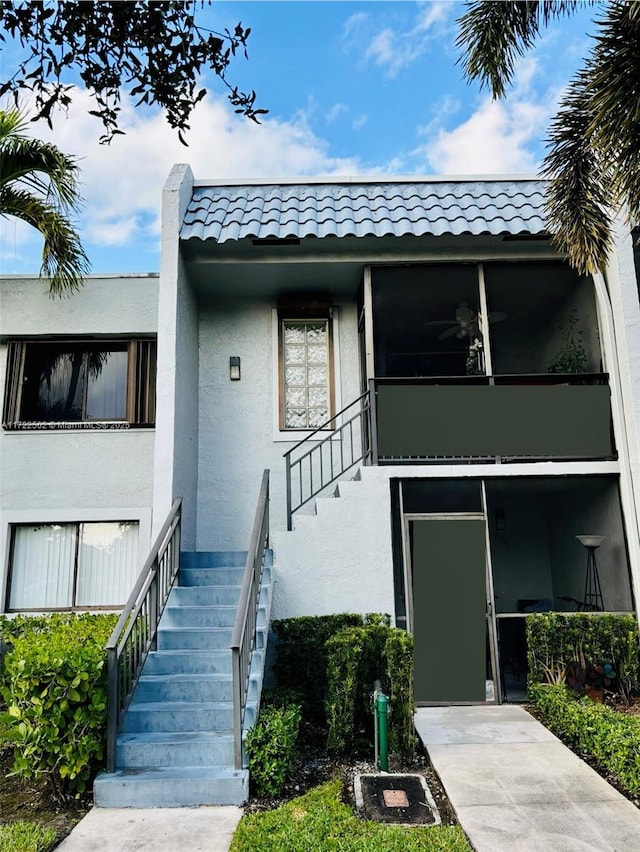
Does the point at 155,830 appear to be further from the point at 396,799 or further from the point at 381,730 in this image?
the point at 381,730

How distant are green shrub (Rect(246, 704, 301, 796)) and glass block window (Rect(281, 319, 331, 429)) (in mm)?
4928

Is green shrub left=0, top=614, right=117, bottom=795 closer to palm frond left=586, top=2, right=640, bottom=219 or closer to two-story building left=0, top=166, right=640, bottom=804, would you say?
two-story building left=0, top=166, right=640, bottom=804

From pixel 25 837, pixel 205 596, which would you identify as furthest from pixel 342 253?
pixel 25 837

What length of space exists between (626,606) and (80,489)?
7.64m

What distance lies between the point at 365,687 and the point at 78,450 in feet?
18.2

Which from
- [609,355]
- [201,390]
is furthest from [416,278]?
[201,390]

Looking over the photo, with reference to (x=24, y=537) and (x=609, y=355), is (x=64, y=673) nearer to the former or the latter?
(x=24, y=537)

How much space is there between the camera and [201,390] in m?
9.94

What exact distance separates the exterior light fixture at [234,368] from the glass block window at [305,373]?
69 cm

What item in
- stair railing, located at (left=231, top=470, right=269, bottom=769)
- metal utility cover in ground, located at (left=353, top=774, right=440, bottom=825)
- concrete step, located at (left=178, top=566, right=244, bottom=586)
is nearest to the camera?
metal utility cover in ground, located at (left=353, top=774, right=440, bottom=825)

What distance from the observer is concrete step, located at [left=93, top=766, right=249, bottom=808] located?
523 cm

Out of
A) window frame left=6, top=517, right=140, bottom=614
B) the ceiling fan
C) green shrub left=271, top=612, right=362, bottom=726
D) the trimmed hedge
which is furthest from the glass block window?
the trimmed hedge

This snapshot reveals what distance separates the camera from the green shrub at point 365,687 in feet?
20.1

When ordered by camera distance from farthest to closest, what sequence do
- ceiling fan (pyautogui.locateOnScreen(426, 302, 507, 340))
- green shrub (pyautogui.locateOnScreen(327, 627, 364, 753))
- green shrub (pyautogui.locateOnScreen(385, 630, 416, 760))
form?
ceiling fan (pyautogui.locateOnScreen(426, 302, 507, 340)) → green shrub (pyautogui.locateOnScreen(327, 627, 364, 753)) → green shrub (pyautogui.locateOnScreen(385, 630, 416, 760))
